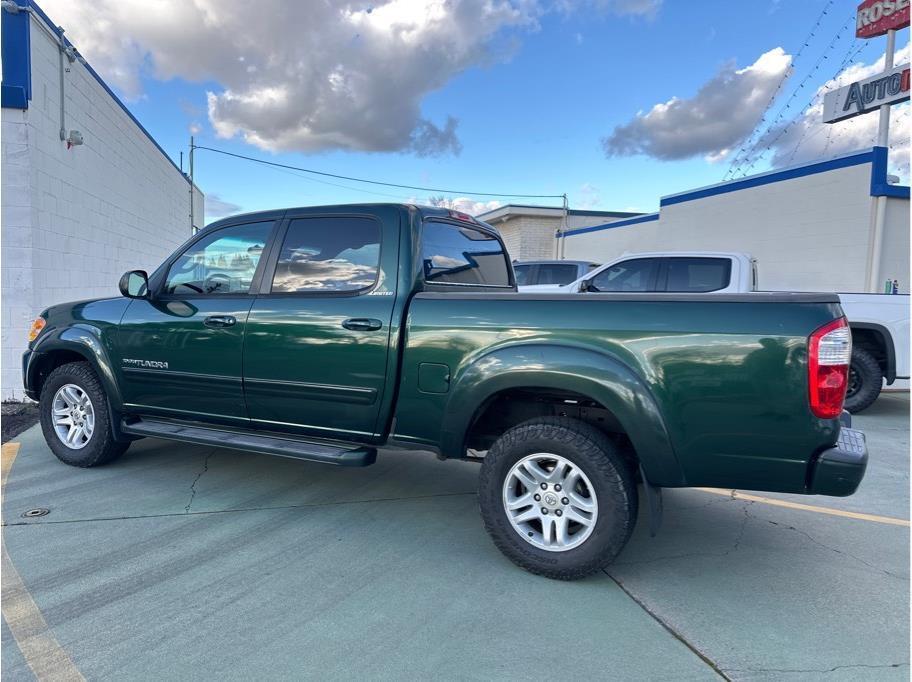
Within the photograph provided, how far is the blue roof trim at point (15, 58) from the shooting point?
679cm

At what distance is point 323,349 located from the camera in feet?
12.3

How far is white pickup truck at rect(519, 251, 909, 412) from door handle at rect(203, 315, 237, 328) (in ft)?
16.1

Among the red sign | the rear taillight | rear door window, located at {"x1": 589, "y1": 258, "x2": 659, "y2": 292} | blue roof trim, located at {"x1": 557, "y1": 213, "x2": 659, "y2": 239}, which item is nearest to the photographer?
the rear taillight

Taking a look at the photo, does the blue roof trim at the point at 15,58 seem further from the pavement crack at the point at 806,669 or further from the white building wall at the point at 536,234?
the white building wall at the point at 536,234

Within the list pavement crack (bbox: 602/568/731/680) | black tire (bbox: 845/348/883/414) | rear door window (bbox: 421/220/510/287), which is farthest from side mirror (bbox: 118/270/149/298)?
black tire (bbox: 845/348/883/414)

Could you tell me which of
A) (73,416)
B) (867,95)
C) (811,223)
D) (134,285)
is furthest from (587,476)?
(867,95)

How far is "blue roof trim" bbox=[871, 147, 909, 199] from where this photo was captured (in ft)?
35.0

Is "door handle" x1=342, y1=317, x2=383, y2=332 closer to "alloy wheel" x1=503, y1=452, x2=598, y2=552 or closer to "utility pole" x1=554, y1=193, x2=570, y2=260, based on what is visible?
"alloy wheel" x1=503, y1=452, x2=598, y2=552

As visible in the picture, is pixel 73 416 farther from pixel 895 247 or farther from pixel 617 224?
pixel 617 224

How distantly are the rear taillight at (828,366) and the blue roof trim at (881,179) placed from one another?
10.1 m

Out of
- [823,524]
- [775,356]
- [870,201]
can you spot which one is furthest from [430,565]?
[870,201]

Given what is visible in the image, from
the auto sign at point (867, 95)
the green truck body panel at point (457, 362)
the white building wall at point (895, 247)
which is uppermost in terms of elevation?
the auto sign at point (867, 95)

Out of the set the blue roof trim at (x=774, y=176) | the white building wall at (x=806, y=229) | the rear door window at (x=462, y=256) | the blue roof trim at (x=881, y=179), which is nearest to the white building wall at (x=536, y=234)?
the blue roof trim at (x=774, y=176)

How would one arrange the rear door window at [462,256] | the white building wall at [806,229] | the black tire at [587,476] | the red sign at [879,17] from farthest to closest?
1. the red sign at [879,17]
2. the white building wall at [806,229]
3. the rear door window at [462,256]
4. the black tire at [587,476]
